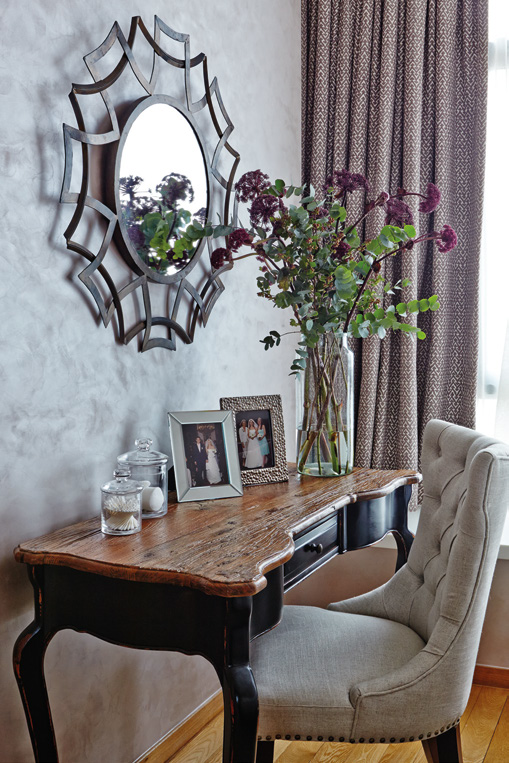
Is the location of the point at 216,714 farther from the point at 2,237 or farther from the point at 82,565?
the point at 2,237

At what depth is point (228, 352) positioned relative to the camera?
2.11 meters

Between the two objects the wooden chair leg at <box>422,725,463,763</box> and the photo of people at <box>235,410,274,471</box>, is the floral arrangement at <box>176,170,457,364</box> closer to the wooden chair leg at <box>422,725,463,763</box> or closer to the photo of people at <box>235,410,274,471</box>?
the photo of people at <box>235,410,274,471</box>

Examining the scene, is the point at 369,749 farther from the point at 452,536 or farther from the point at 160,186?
the point at 160,186

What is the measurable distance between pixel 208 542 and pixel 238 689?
0.28 m

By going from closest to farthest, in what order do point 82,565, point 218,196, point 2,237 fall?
point 82,565, point 2,237, point 218,196

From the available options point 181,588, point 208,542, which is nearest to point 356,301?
point 208,542

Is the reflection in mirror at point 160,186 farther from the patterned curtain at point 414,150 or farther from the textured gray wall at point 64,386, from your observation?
the patterned curtain at point 414,150

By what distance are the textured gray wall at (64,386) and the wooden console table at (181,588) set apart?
0.10 meters

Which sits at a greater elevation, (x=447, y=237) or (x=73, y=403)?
(x=447, y=237)

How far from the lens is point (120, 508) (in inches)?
52.2

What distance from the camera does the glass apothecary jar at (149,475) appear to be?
145 centimetres

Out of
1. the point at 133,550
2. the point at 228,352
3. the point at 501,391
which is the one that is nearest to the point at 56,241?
the point at 133,550

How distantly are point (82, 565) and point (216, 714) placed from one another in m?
1.13

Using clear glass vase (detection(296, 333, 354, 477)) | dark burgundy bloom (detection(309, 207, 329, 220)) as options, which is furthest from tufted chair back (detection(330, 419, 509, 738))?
dark burgundy bloom (detection(309, 207, 329, 220))
